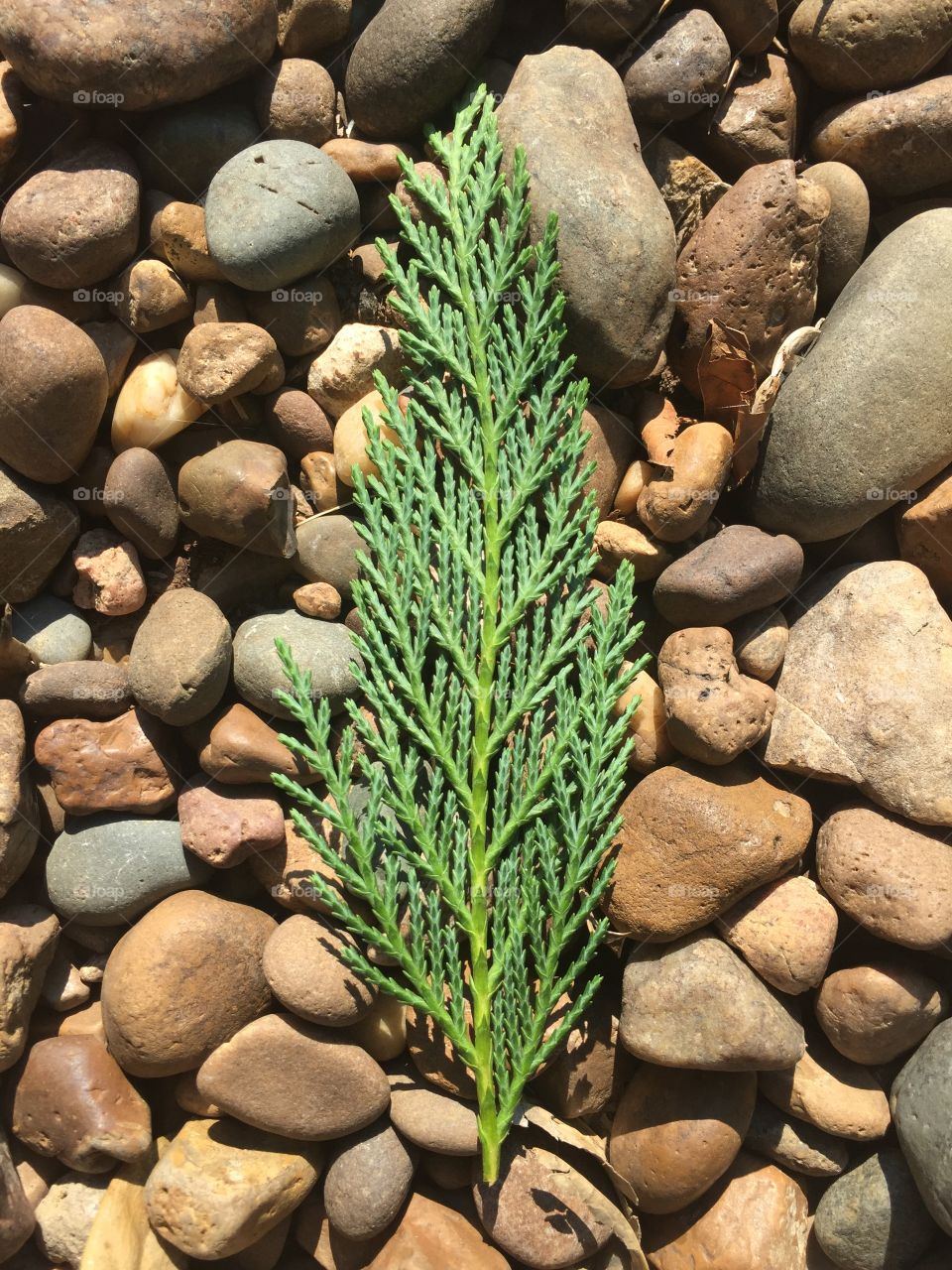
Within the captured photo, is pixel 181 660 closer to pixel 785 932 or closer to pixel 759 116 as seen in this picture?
pixel 785 932

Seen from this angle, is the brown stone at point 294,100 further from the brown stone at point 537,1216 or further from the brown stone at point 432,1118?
the brown stone at point 537,1216

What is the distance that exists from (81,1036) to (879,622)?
390cm

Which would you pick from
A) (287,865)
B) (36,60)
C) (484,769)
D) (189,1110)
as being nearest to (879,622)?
(484,769)

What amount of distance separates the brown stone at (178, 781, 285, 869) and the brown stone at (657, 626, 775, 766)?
68.8 inches

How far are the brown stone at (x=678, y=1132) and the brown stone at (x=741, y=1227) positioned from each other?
14 cm

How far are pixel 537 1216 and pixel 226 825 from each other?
2023mm

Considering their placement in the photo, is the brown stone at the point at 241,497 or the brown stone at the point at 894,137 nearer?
the brown stone at the point at 241,497

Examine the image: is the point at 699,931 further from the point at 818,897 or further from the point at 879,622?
the point at 879,622

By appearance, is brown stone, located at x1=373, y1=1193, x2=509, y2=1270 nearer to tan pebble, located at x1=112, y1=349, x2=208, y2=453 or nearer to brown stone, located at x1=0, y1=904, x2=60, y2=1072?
brown stone, located at x1=0, y1=904, x2=60, y2=1072

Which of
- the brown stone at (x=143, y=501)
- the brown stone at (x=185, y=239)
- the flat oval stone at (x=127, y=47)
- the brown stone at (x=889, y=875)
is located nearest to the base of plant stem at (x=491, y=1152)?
the brown stone at (x=889, y=875)

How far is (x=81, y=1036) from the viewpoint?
437cm

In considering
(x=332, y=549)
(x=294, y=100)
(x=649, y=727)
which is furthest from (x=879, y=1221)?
(x=294, y=100)

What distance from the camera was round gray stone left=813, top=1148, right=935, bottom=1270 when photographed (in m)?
4.14

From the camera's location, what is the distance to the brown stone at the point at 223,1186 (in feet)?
13.1
